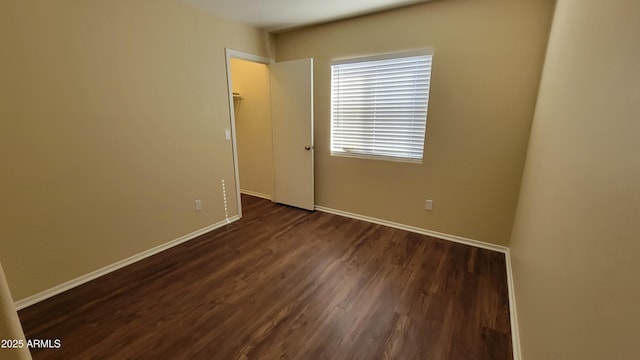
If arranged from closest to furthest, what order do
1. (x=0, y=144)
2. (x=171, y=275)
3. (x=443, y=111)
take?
1. (x=0, y=144)
2. (x=171, y=275)
3. (x=443, y=111)

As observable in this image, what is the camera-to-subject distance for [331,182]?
12.4 feet

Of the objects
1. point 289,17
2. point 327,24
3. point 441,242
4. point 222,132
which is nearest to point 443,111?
point 441,242

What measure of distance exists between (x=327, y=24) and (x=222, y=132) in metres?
1.89

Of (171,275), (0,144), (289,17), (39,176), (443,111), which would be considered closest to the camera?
(0,144)

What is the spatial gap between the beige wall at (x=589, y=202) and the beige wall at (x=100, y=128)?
10.3 feet

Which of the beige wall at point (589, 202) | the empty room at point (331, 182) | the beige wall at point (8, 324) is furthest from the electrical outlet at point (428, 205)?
the beige wall at point (8, 324)

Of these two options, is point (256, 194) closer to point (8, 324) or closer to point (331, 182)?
point (331, 182)

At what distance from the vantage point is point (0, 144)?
1.81 m

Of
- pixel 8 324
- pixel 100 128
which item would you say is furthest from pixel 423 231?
pixel 100 128

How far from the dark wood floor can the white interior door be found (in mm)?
1153

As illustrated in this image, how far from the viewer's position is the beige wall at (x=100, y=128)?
1884 millimetres

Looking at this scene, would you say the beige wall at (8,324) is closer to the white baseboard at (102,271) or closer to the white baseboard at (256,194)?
the white baseboard at (102,271)

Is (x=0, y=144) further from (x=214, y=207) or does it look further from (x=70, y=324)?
(x=214, y=207)

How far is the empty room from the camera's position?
104 centimetres
